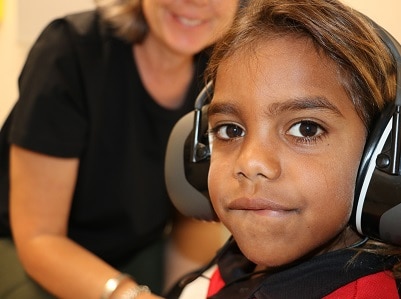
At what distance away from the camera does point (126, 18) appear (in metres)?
1.47

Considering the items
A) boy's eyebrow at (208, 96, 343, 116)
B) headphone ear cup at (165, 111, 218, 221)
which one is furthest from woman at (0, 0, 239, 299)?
boy's eyebrow at (208, 96, 343, 116)

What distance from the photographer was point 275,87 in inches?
31.6

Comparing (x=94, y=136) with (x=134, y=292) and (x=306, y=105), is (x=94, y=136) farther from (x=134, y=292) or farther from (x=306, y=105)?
(x=306, y=105)

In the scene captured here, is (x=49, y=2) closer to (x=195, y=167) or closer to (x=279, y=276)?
(x=195, y=167)

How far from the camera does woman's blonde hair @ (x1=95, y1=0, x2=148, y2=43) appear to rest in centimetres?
147

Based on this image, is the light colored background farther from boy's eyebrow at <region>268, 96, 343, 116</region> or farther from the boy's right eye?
boy's eyebrow at <region>268, 96, 343, 116</region>

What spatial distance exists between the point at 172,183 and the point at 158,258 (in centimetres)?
73

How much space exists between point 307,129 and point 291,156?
0.04 meters

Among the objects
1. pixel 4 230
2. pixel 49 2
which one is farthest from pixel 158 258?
pixel 49 2

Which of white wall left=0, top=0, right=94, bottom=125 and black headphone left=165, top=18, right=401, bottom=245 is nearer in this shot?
black headphone left=165, top=18, right=401, bottom=245

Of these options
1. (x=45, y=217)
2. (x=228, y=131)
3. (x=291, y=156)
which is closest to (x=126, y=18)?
(x=45, y=217)

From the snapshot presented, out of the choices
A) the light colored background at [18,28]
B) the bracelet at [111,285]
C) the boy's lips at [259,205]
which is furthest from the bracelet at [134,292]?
the light colored background at [18,28]

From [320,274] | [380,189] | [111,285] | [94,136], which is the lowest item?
[111,285]

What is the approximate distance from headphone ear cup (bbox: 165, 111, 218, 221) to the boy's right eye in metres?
0.09
